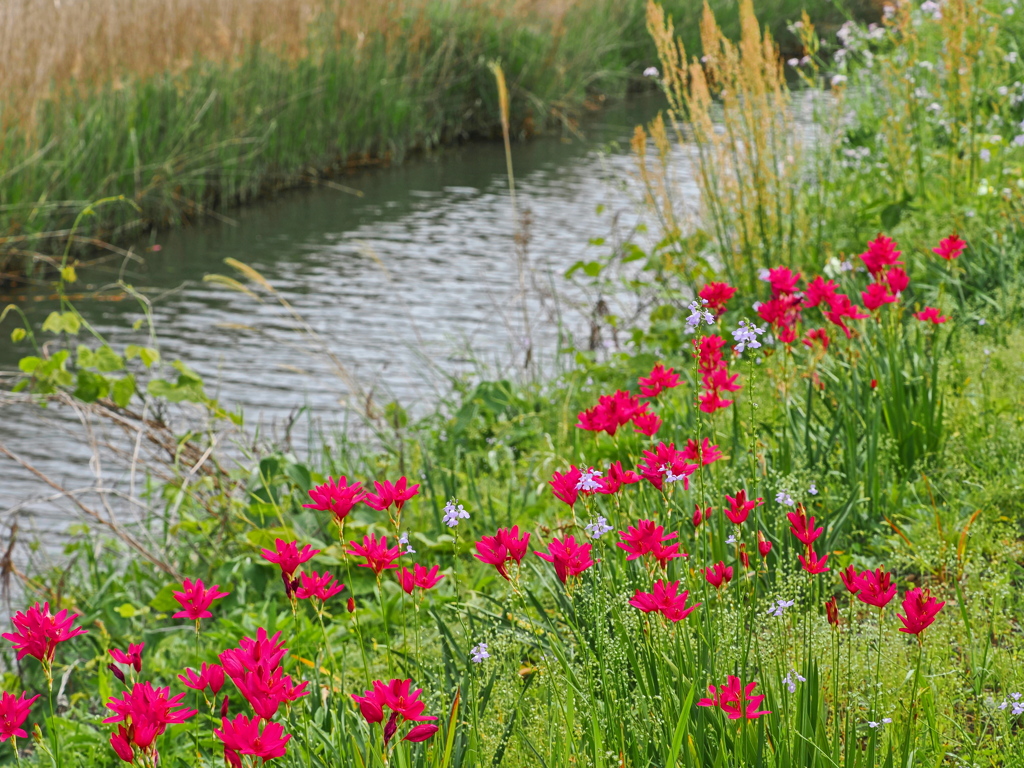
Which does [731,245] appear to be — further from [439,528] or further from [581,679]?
[581,679]

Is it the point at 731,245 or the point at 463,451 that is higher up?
the point at 731,245

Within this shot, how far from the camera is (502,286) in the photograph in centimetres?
779

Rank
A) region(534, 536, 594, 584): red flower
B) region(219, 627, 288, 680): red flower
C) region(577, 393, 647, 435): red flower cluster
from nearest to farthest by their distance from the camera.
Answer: region(219, 627, 288, 680): red flower < region(534, 536, 594, 584): red flower < region(577, 393, 647, 435): red flower cluster

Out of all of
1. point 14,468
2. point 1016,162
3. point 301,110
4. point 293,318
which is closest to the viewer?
point 14,468

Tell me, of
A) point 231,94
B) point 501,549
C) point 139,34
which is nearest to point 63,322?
point 501,549

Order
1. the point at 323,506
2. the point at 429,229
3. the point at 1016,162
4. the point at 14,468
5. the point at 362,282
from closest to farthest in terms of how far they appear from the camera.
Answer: the point at 323,506 → the point at 14,468 → the point at 1016,162 → the point at 362,282 → the point at 429,229

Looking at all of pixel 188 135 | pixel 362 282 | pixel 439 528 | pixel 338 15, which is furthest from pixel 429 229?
pixel 439 528

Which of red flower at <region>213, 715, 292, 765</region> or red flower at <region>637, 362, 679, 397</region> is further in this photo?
red flower at <region>637, 362, 679, 397</region>

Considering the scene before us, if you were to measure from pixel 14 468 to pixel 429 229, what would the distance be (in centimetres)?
520

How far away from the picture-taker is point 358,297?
25.6ft

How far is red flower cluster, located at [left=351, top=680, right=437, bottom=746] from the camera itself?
1.35m

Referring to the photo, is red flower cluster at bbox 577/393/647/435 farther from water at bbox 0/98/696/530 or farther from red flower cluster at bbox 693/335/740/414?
water at bbox 0/98/696/530

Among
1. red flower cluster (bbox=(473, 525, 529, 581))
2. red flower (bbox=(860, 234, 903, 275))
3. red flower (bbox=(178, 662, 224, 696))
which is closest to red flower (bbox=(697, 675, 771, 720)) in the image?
red flower cluster (bbox=(473, 525, 529, 581))

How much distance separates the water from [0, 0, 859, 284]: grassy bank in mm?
518
